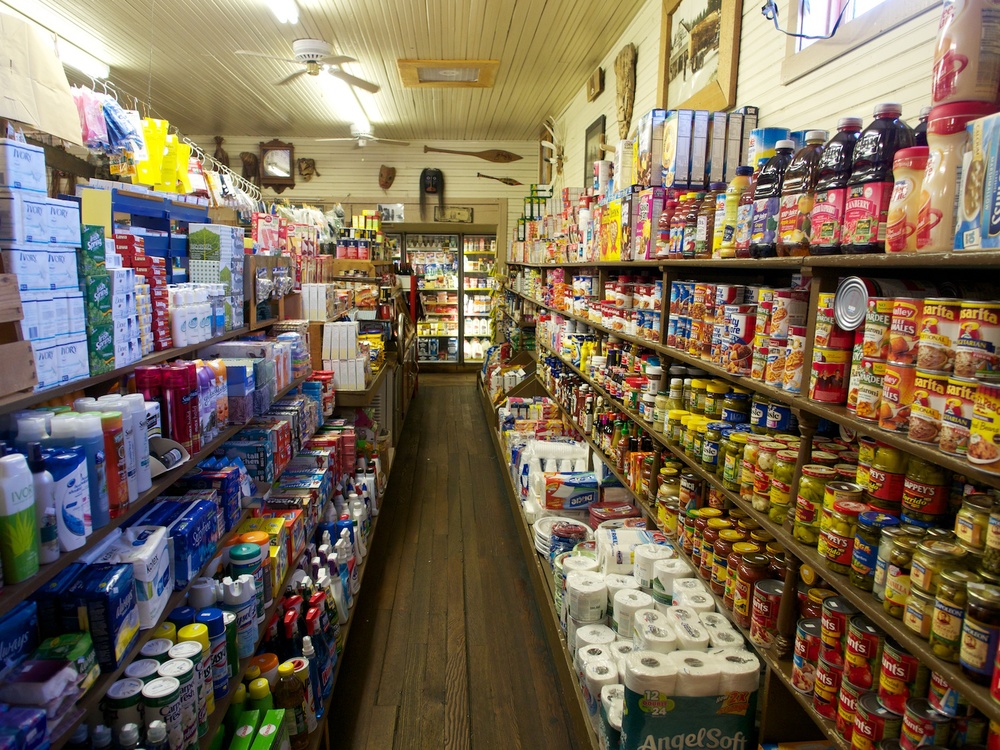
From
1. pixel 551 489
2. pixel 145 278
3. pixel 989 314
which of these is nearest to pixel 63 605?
pixel 145 278

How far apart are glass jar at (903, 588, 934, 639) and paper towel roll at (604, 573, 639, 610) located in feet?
5.03

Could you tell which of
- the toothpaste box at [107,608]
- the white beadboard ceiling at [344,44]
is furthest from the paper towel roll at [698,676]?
the white beadboard ceiling at [344,44]

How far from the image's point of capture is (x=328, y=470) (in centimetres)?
379

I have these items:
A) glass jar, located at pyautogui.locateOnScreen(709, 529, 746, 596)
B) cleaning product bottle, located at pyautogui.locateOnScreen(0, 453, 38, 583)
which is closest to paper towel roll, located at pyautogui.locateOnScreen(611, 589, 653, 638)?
glass jar, located at pyautogui.locateOnScreen(709, 529, 746, 596)

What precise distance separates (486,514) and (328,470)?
197 centimetres

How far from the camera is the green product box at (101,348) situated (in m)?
1.70

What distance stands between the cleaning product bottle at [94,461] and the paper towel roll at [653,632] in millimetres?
1795

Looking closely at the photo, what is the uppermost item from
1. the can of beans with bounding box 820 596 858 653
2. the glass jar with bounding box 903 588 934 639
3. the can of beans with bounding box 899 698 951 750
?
the glass jar with bounding box 903 588 934 639

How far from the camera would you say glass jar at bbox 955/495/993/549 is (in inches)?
47.7

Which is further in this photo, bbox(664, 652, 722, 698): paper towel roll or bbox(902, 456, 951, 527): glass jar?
bbox(664, 652, 722, 698): paper towel roll

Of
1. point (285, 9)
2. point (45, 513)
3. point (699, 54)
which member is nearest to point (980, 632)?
point (45, 513)

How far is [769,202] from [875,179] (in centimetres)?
48

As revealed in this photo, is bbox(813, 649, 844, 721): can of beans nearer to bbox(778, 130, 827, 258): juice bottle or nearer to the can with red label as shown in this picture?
the can with red label

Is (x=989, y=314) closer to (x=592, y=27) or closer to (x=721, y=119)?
(x=721, y=119)
